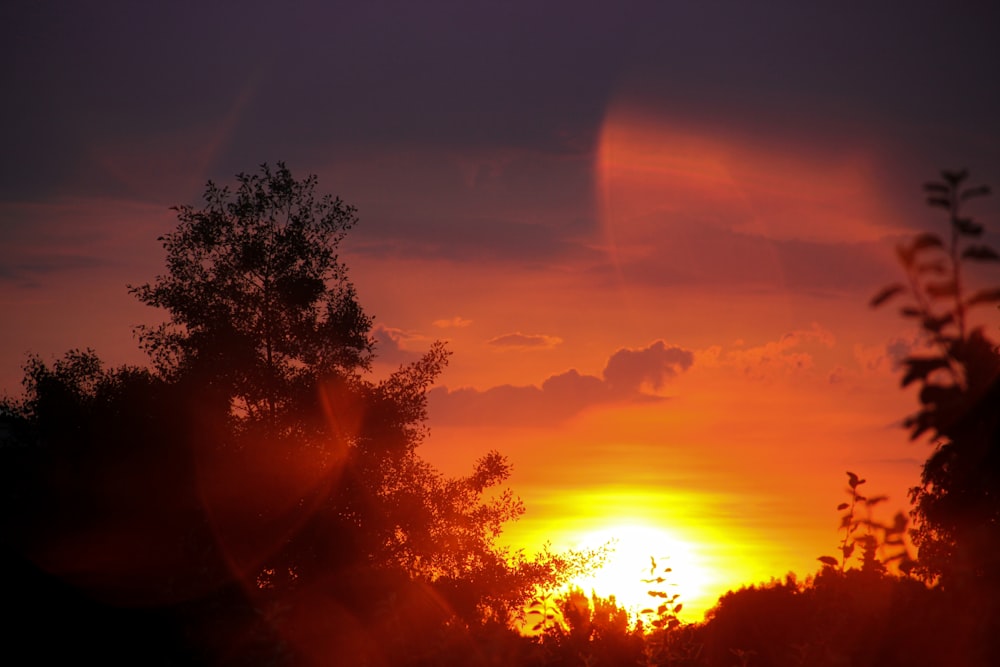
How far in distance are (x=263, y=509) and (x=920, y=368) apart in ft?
104

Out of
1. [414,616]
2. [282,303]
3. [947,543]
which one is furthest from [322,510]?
[947,543]

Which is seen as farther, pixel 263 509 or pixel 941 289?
pixel 263 509

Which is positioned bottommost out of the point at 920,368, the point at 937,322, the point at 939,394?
the point at 939,394

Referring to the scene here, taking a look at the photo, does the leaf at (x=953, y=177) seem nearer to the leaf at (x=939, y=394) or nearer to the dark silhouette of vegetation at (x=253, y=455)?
the leaf at (x=939, y=394)

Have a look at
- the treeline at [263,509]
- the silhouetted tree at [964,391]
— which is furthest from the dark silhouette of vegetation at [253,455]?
the silhouetted tree at [964,391]

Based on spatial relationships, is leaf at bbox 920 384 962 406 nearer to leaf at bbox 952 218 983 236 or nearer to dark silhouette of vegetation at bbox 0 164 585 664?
leaf at bbox 952 218 983 236

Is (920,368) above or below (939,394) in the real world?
above

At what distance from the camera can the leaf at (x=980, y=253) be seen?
236 inches

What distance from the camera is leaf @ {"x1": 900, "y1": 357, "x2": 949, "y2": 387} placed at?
19.9ft

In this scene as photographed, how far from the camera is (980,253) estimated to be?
600cm

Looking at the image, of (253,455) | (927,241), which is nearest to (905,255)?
(927,241)

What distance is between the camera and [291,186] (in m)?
41.1

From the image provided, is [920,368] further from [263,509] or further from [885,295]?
[263,509]

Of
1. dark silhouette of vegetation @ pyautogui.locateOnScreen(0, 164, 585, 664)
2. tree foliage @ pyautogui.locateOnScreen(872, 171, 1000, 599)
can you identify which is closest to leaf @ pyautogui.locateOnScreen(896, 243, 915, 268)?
tree foliage @ pyautogui.locateOnScreen(872, 171, 1000, 599)
